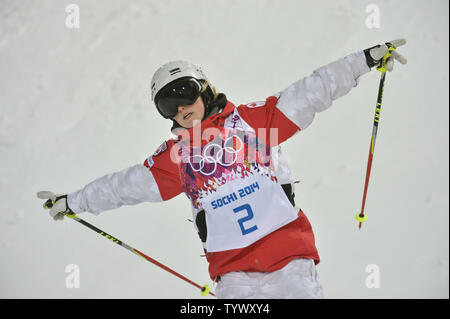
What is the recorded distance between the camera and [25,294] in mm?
2436

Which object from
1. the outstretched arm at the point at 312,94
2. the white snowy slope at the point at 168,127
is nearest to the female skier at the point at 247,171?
the outstretched arm at the point at 312,94

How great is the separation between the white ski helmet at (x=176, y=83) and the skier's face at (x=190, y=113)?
19 millimetres

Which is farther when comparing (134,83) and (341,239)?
(134,83)

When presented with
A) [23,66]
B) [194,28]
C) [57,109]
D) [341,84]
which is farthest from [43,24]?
[341,84]

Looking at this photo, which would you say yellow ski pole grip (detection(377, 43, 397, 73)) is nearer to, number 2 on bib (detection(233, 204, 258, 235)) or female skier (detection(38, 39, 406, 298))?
female skier (detection(38, 39, 406, 298))

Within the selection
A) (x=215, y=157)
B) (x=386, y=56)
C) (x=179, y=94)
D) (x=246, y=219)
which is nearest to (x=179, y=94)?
(x=179, y=94)

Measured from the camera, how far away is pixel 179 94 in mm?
1650

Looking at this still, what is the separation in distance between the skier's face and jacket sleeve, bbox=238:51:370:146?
142 mm

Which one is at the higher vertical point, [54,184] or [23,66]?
[23,66]

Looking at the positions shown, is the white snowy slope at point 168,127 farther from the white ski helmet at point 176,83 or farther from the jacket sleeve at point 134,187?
the white ski helmet at point 176,83

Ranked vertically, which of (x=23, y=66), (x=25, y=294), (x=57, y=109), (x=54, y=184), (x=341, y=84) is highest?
(x=23, y=66)

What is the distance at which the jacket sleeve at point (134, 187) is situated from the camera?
1735 millimetres
